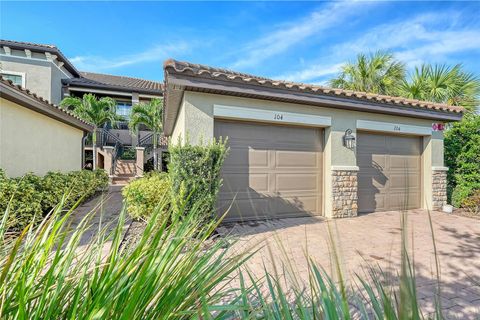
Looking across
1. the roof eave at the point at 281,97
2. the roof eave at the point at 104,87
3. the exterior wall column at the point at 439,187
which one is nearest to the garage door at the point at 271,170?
the roof eave at the point at 281,97

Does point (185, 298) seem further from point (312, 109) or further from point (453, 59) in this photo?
point (453, 59)

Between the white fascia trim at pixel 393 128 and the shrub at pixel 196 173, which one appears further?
the white fascia trim at pixel 393 128

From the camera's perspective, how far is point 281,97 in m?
5.96

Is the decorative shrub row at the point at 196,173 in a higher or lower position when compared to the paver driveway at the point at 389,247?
higher

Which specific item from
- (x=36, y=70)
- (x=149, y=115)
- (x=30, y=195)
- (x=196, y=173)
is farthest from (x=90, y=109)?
(x=196, y=173)

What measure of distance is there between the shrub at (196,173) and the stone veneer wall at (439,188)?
751 cm

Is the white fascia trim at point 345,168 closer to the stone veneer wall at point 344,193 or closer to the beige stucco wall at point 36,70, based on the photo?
the stone veneer wall at point 344,193

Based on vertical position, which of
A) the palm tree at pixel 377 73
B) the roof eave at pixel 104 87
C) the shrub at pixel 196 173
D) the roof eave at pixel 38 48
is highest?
the roof eave at pixel 38 48

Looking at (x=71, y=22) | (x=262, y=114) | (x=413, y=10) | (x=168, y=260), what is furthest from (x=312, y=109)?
(x=71, y=22)

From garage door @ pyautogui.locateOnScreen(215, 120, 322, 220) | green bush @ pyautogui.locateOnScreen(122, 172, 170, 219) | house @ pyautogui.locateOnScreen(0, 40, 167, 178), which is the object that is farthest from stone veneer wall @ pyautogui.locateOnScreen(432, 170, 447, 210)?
house @ pyautogui.locateOnScreen(0, 40, 167, 178)

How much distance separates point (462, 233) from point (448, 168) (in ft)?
12.1

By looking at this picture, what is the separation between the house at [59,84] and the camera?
16.2 m

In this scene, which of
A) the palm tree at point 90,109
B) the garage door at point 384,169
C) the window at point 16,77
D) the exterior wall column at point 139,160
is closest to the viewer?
the garage door at point 384,169

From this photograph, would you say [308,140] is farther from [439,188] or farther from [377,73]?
[377,73]
